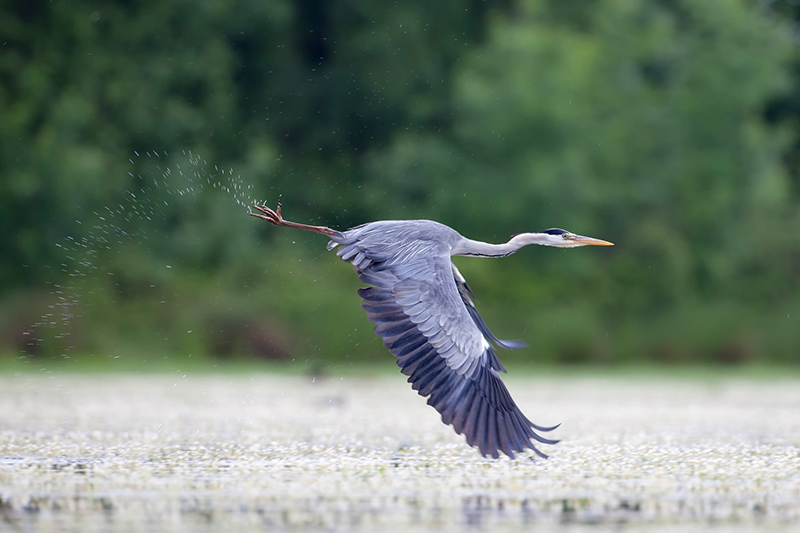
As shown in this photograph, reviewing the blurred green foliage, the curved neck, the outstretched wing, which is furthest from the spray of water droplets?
the outstretched wing

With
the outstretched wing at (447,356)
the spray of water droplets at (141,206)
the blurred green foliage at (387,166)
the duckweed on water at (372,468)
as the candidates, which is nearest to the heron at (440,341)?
the outstretched wing at (447,356)

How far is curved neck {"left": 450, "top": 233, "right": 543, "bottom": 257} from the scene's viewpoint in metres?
7.80

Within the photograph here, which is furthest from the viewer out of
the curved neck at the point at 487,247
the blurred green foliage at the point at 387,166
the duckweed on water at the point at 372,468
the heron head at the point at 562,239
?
the blurred green foliage at the point at 387,166

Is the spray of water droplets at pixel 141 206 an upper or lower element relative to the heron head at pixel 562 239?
upper

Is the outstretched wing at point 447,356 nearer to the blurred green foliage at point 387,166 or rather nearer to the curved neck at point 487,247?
the curved neck at point 487,247

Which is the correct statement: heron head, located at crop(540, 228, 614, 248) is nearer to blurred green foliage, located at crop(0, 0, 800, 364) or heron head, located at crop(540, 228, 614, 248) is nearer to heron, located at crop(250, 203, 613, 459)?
heron, located at crop(250, 203, 613, 459)

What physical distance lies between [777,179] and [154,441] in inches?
755

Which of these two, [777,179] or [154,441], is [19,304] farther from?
[777,179]

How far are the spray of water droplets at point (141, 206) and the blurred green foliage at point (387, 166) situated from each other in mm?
62

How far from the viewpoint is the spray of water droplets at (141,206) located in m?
19.7

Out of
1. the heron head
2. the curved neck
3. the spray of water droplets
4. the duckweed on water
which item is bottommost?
the duckweed on water

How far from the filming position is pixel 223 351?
17.7 meters

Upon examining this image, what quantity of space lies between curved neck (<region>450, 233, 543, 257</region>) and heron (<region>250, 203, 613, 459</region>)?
497mm

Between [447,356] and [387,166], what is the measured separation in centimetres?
1725
